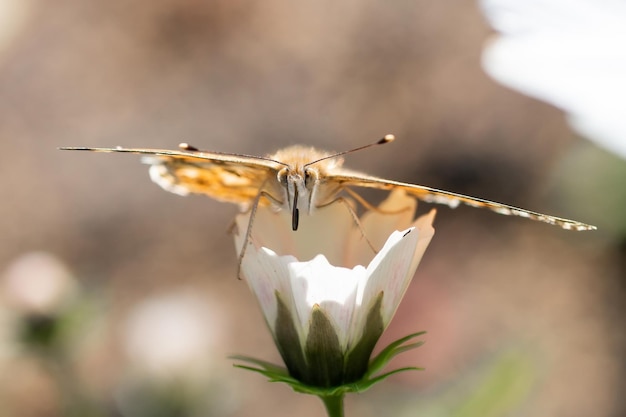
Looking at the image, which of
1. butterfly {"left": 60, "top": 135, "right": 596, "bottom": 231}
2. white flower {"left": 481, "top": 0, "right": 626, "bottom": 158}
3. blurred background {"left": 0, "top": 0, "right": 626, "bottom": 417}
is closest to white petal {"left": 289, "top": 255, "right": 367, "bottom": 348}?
butterfly {"left": 60, "top": 135, "right": 596, "bottom": 231}

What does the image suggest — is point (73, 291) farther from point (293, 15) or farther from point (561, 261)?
point (293, 15)

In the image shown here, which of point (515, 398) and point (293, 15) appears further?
point (293, 15)

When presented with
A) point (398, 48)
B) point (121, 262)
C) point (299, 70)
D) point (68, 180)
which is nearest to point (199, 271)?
point (121, 262)

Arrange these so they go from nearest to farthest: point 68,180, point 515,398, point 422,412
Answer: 1. point 515,398
2. point 422,412
3. point 68,180

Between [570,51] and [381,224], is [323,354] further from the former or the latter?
[570,51]

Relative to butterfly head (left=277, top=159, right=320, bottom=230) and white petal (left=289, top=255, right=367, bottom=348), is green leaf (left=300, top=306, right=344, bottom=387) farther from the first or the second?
butterfly head (left=277, top=159, right=320, bottom=230)
